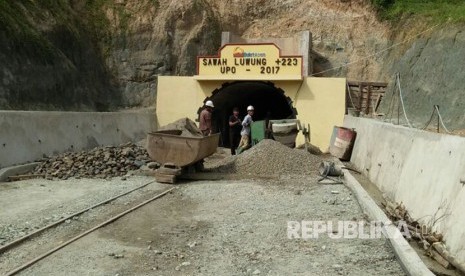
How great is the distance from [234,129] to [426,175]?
36.6ft

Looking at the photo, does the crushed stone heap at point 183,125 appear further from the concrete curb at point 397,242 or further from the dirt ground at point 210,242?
the concrete curb at point 397,242

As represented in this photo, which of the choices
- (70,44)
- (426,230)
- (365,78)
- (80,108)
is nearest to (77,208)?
(426,230)

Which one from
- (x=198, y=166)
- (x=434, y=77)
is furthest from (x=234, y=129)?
(x=434, y=77)

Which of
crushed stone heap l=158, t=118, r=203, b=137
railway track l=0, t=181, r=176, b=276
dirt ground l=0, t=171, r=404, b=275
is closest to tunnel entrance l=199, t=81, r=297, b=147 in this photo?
crushed stone heap l=158, t=118, r=203, b=137

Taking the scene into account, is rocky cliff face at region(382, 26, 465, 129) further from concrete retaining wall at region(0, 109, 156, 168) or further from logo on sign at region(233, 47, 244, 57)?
concrete retaining wall at region(0, 109, 156, 168)

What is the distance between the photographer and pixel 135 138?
1931 centimetres

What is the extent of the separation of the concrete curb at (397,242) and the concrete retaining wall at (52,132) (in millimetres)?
8178

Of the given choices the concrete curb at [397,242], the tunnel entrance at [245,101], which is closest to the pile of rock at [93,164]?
the concrete curb at [397,242]

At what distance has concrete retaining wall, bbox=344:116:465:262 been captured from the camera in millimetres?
5758

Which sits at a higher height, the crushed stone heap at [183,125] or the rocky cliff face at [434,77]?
the rocky cliff face at [434,77]

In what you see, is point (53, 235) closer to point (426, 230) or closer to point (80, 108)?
point (426, 230)

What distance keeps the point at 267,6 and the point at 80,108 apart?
45.8 feet

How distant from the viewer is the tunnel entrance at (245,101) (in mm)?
23109

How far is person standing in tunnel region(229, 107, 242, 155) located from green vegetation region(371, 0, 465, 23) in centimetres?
1415
